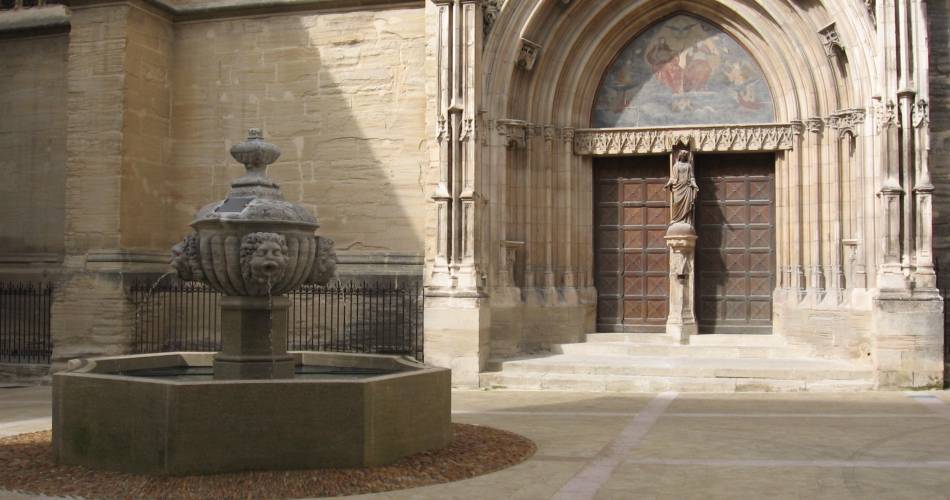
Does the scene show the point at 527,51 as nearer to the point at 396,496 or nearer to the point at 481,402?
the point at 481,402

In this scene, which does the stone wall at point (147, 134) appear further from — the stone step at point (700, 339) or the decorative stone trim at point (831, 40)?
the decorative stone trim at point (831, 40)

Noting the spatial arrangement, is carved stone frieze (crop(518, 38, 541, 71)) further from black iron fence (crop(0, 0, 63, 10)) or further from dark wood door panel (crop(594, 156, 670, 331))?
black iron fence (crop(0, 0, 63, 10))

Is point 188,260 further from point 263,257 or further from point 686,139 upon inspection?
point 686,139

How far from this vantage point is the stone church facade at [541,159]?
13352 millimetres

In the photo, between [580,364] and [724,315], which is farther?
A: [724,315]

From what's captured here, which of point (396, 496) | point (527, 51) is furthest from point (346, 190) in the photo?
point (396, 496)

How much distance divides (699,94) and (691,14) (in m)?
1.28

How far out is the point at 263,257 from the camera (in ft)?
24.4

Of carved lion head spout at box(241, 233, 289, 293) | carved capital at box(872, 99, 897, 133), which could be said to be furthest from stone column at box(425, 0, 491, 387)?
carved lion head spout at box(241, 233, 289, 293)

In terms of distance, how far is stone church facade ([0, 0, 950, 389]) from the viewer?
13352mm

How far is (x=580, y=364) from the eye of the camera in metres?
13.5

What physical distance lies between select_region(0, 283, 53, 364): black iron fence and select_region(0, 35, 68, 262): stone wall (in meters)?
0.70

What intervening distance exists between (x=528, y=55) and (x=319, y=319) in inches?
203

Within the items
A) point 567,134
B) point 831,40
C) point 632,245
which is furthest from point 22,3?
point 831,40
